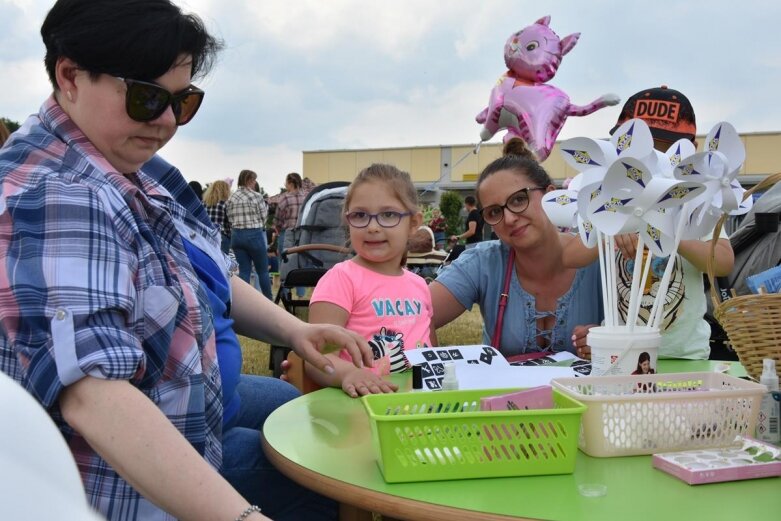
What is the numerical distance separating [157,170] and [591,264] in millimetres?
1410

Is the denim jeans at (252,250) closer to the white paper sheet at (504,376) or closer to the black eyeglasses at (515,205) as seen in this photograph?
the black eyeglasses at (515,205)

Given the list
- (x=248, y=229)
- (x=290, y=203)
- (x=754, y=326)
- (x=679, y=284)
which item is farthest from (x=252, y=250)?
(x=754, y=326)

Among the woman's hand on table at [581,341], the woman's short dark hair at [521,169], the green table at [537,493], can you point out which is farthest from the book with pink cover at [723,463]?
the woman's short dark hair at [521,169]

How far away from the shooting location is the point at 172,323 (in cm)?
115

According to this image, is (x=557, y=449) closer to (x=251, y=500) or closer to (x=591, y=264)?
(x=251, y=500)

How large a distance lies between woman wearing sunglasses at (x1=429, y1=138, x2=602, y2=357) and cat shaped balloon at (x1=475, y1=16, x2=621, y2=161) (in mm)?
4254

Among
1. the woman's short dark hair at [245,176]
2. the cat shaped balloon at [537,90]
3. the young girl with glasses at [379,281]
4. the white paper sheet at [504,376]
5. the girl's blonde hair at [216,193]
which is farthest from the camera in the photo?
the woman's short dark hair at [245,176]

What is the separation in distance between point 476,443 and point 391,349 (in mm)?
1008

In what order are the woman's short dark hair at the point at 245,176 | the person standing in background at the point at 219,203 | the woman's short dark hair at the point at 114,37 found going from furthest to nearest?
the woman's short dark hair at the point at 245,176 < the person standing in background at the point at 219,203 < the woman's short dark hair at the point at 114,37

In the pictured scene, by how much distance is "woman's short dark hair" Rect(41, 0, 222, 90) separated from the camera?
1.15 metres

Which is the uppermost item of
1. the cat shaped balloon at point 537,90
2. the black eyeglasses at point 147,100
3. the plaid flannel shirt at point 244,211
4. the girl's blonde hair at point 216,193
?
the cat shaped balloon at point 537,90

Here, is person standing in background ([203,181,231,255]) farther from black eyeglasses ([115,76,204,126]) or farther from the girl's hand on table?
black eyeglasses ([115,76,204,126])

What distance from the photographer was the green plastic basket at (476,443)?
3.45ft

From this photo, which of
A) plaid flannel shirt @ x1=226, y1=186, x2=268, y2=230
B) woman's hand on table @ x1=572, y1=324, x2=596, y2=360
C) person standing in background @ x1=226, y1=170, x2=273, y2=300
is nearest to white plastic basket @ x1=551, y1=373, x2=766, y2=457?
woman's hand on table @ x1=572, y1=324, x2=596, y2=360
